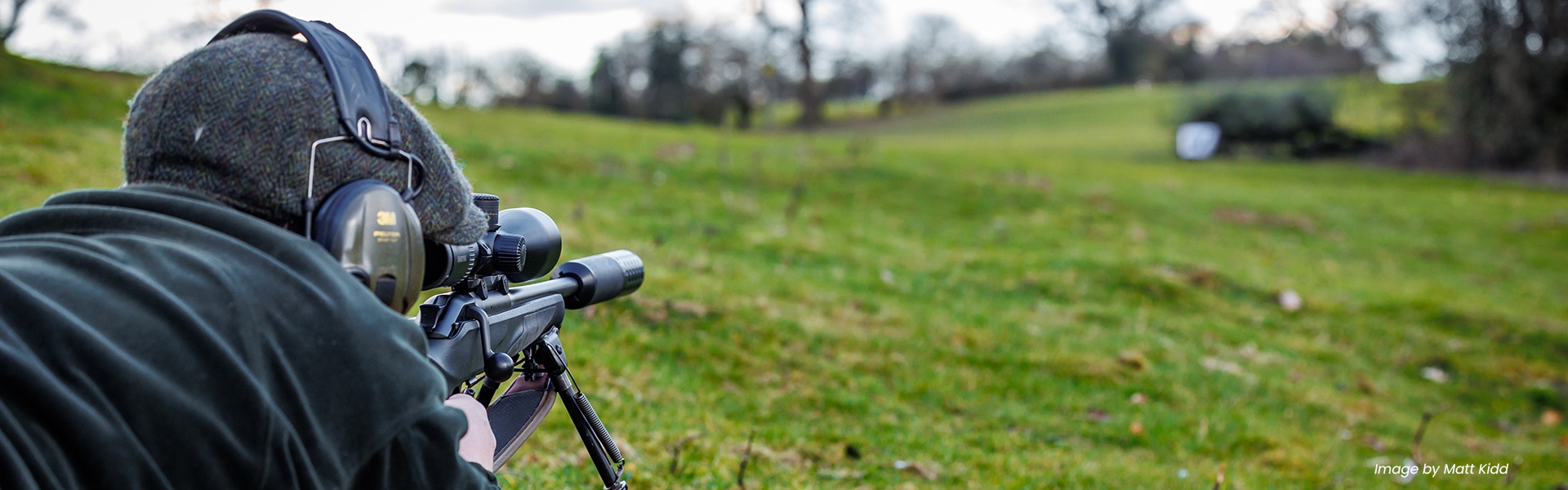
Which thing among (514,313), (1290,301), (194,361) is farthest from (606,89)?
(194,361)

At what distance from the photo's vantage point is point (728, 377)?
5629mm

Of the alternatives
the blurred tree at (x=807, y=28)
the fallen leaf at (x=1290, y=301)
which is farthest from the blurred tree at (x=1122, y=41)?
the fallen leaf at (x=1290, y=301)

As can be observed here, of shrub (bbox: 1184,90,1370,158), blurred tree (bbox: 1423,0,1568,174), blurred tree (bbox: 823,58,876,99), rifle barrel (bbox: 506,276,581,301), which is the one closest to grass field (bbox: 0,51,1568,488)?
rifle barrel (bbox: 506,276,581,301)

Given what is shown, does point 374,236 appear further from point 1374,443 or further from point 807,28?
point 807,28

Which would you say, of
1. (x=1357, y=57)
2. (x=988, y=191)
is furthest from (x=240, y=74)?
(x=1357, y=57)

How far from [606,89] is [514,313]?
4446 cm

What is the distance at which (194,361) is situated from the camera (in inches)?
51.1

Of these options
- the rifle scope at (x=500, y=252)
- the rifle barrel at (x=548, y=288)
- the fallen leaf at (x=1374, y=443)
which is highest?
the rifle scope at (x=500, y=252)

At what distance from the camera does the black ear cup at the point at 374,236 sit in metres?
1.52

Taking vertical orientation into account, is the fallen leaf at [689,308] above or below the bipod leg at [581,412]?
below

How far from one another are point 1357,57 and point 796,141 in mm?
37557

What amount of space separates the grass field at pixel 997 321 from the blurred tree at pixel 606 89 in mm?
27845

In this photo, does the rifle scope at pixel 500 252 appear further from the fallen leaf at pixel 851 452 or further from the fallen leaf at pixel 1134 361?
the fallen leaf at pixel 1134 361

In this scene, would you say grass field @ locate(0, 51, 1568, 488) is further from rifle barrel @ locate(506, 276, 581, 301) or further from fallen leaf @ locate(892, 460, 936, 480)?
rifle barrel @ locate(506, 276, 581, 301)
